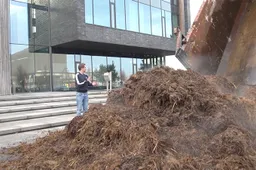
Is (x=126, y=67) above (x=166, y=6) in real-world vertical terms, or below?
below

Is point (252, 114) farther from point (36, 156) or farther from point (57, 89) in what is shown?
point (57, 89)

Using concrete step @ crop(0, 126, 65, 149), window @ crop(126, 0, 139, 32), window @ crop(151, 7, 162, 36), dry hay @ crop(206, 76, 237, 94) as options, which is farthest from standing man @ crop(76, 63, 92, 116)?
window @ crop(151, 7, 162, 36)

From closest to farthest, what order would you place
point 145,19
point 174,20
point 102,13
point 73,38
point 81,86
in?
point 81,86 < point 73,38 < point 102,13 < point 145,19 < point 174,20

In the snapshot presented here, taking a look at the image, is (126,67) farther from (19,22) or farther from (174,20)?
(19,22)

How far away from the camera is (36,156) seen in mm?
3170

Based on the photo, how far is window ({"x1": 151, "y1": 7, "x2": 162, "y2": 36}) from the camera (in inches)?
912

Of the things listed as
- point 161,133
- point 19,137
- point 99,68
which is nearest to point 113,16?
point 99,68

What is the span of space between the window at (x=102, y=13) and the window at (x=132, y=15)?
189 cm

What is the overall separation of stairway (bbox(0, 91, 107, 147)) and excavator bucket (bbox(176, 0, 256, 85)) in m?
2.08

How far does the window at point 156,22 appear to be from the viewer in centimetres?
2316

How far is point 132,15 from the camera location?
2141 centimetres

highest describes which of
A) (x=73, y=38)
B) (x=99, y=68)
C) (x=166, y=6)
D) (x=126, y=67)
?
(x=166, y=6)

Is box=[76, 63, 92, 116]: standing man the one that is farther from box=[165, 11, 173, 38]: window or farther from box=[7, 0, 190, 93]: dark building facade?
box=[165, 11, 173, 38]: window

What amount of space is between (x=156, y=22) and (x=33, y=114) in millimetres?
16716
